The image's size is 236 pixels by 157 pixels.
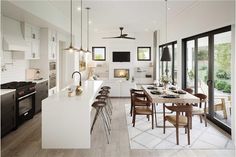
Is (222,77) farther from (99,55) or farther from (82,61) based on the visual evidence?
(99,55)

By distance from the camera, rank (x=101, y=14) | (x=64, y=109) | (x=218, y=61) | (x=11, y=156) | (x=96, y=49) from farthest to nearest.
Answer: (x=96, y=49) < (x=101, y=14) < (x=218, y=61) < (x=64, y=109) < (x=11, y=156)

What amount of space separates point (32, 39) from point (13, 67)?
3.56 ft

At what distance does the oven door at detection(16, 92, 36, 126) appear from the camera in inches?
187

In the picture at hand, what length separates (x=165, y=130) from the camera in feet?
14.9

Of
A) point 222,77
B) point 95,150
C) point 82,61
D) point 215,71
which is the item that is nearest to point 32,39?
point 95,150

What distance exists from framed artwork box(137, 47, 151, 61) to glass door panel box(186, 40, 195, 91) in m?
5.51

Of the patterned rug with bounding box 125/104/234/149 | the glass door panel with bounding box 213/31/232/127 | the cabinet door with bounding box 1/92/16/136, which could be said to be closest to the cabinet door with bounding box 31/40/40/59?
the cabinet door with bounding box 1/92/16/136

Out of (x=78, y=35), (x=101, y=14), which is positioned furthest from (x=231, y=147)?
(x=78, y=35)

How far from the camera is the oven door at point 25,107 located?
4738 millimetres

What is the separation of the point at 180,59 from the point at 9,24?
17.7ft

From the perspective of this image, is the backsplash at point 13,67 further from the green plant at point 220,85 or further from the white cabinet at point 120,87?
the green plant at point 220,85

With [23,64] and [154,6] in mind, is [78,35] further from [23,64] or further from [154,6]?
[154,6]

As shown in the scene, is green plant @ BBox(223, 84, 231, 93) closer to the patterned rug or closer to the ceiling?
the patterned rug

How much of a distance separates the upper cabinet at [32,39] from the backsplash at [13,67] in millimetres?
282
